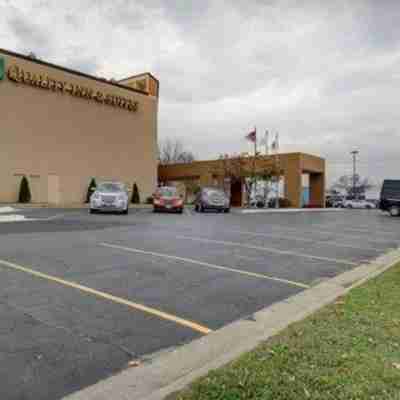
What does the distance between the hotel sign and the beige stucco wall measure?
0.93ft

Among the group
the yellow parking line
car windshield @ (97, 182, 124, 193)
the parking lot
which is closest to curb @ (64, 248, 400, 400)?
the parking lot

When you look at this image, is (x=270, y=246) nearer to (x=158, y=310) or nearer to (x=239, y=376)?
(x=158, y=310)

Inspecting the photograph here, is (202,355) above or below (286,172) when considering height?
below

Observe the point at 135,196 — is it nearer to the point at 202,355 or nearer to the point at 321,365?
the point at 202,355

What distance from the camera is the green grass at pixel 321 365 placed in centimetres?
254

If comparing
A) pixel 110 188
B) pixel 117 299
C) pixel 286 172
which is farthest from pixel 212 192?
pixel 117 299

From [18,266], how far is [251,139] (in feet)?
96.9

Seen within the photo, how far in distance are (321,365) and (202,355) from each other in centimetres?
101

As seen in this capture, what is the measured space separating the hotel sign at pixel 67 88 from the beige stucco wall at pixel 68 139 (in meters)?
0.28

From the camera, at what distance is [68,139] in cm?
2809

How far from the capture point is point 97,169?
3009 cm

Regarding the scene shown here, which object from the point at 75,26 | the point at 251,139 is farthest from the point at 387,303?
the point at 251,139

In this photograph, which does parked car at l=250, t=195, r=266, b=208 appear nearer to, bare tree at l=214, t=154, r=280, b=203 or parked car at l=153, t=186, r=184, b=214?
bare tree at l=214, t=154, r=280, b=203

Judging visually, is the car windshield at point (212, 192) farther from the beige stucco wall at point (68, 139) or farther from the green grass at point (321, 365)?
the green grass at point (321, 365)
